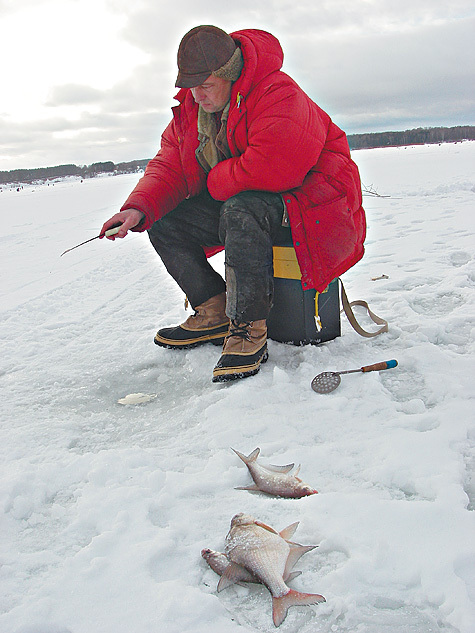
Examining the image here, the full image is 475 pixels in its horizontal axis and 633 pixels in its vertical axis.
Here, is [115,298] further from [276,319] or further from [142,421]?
[142,421]

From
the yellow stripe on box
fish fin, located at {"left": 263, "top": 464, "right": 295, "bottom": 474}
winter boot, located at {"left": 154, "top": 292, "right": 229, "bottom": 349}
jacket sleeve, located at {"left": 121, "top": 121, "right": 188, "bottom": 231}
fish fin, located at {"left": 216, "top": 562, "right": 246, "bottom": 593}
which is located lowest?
fish fin, located at {"left": 216, "top": 562, "right": 246, "bottom": 593}

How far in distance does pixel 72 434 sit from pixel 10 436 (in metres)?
0.24

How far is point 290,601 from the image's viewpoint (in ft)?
3.89

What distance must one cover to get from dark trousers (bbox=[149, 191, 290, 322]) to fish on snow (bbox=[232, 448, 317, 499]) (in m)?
0.91

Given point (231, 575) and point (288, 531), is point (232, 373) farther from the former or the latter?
point (231, 575)

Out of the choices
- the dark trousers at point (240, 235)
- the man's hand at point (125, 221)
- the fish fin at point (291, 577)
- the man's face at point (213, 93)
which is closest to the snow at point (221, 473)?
the fish fin at point (291, 577)

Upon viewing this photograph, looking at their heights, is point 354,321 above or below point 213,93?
below

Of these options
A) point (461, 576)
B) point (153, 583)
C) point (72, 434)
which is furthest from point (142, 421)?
point (461, 576)

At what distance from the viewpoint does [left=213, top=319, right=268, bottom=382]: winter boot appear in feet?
7.70

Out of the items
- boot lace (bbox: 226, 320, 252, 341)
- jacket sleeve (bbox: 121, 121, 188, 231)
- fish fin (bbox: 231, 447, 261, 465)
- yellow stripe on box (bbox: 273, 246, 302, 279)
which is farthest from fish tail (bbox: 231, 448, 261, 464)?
jacket sleeve (bbox: 121, 121, 188, 231)

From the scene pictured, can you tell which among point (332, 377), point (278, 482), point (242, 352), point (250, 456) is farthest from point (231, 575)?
point (242, 352)

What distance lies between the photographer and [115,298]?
4008mm

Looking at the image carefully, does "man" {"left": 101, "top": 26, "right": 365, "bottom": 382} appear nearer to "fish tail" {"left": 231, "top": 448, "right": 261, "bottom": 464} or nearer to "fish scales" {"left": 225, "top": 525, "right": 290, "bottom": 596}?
"fish tail" {"left": 231, "top": 448, "right": 261, "bottom": 464}

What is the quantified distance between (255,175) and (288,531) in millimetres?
1500
